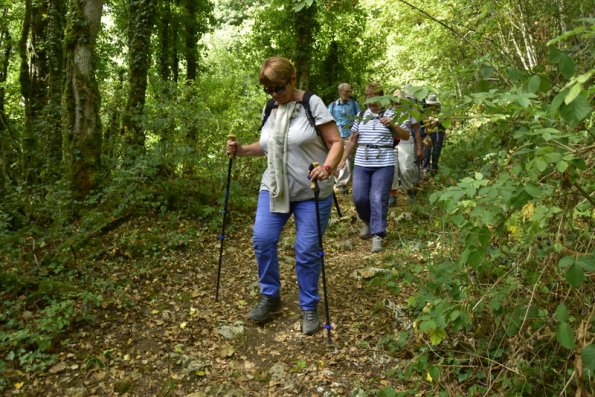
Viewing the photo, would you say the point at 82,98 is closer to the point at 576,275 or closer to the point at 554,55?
the point at 554,55

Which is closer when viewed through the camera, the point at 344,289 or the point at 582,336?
the point at 582,336

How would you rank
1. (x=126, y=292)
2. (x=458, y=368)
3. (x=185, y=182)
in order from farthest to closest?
1. (x=185, y=182)
2. (x=126, y=292)
3. (x=458, y=368)

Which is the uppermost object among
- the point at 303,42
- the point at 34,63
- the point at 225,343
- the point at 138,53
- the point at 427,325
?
the point at 303,42

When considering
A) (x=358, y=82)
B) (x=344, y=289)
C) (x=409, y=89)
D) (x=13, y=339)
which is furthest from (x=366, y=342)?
(x=358, y=82)

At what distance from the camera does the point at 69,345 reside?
157 inches

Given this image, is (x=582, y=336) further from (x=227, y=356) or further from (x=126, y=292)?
(x=126, y=292)

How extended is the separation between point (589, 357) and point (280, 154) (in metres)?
2.77

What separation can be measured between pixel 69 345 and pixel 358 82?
19.2 m

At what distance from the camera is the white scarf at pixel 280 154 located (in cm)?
404

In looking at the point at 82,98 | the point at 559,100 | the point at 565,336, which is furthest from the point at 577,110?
the point at 82,98

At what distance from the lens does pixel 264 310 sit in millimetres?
4500

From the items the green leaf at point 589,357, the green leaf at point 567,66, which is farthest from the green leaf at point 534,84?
the green leaf at point 589,357

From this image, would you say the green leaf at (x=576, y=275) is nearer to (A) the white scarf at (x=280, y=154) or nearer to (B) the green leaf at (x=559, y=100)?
(B) the green leaf at (x=559, y=100)

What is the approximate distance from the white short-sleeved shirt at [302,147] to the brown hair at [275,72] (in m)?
0.30
